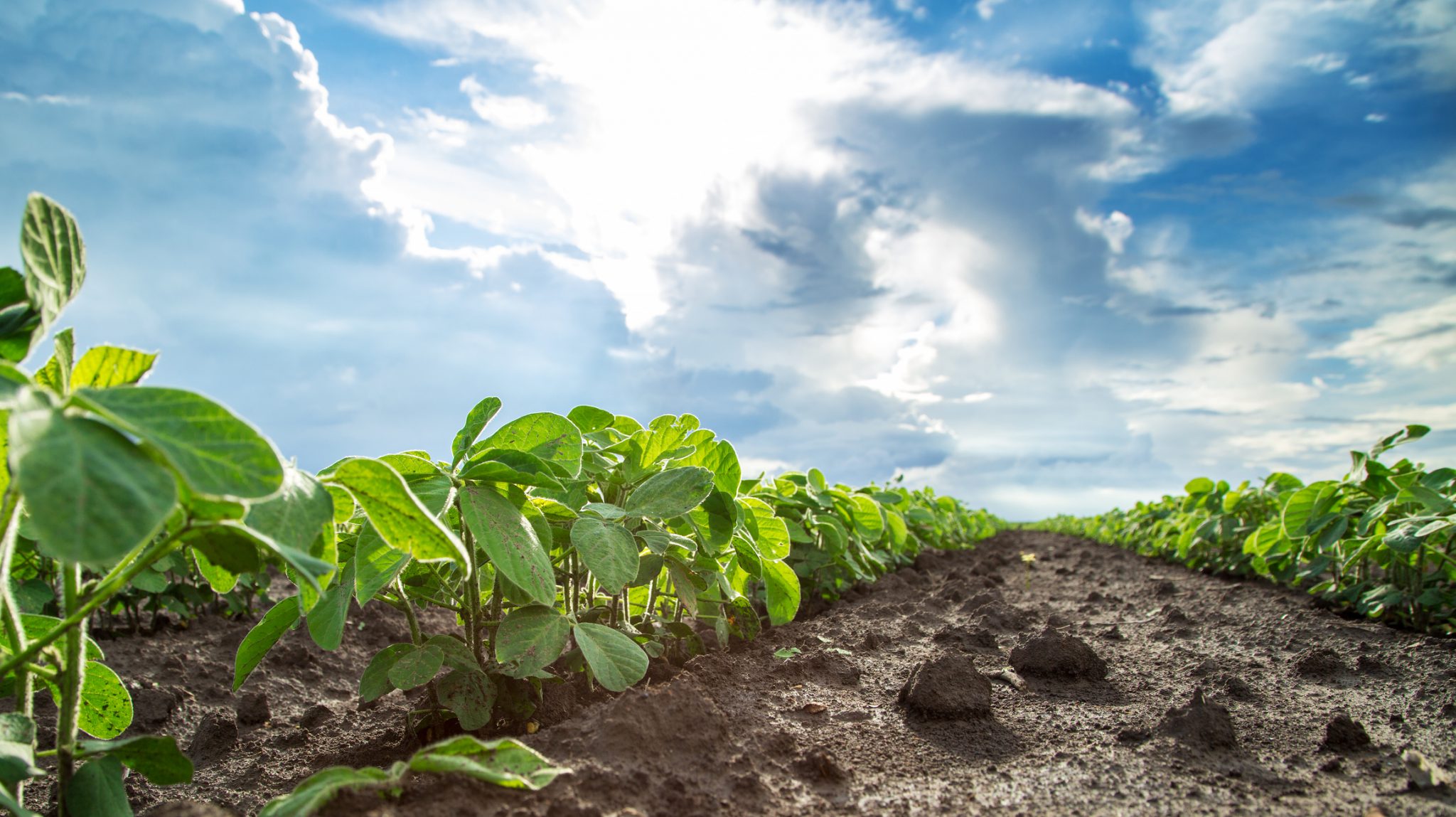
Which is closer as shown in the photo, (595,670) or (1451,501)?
(595,670)

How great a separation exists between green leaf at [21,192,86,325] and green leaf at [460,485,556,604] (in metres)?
0.66

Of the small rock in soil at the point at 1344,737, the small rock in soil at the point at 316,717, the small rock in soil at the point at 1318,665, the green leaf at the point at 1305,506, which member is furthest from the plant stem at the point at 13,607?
the green leaf at the point at 1305,506

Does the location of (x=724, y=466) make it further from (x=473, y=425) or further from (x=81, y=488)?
(x=81, y=488)

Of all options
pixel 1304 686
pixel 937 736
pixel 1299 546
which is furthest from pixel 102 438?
pixel 1299 546

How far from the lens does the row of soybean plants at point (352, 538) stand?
3.01 feet

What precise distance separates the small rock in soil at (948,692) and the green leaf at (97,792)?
1.74m

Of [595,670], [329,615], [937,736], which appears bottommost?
[937,736]

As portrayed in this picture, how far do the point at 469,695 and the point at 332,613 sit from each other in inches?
14.7

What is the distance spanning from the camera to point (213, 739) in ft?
8.14

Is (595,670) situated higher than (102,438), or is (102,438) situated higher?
(102,438)

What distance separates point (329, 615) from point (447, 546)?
1.99 ft

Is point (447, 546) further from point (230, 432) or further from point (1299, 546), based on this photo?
point (1299, 546)

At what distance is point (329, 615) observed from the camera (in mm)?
1649

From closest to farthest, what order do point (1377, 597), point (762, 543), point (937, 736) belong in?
point (937, 736)
point (762, 543)
point (1377, 597)
